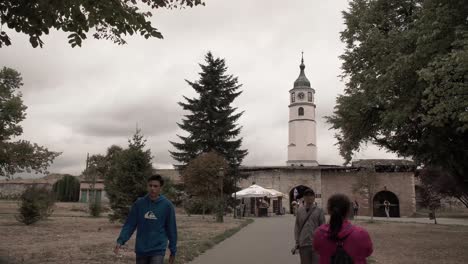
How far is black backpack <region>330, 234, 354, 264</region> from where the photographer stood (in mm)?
3484

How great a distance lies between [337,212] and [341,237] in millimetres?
217

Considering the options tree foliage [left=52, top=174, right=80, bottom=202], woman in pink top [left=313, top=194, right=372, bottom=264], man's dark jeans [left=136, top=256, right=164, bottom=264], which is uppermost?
tree foliage [left=52, top=174, right=80, bottom=202]

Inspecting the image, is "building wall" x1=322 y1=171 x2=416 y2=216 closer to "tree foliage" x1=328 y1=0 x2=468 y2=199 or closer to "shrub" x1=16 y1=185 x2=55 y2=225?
"tree foliage" x1=328 y1=0 x2=468 y2=199

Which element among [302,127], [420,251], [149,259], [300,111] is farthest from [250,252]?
[300,111]

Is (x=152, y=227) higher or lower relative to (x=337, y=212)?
lower

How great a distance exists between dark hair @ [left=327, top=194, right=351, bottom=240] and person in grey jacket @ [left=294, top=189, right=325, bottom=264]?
9.50ft

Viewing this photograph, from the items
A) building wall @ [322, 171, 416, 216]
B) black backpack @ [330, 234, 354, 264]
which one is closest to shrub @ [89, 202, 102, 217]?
building wall @ [322, 171, 416, 216]

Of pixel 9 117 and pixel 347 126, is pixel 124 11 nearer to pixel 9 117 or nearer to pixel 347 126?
pixel 347 126

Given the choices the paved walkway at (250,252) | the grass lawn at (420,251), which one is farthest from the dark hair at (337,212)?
the grass lawn at (420,251)

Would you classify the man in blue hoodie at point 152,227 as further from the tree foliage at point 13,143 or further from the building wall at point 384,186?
the building wall at point 384,186

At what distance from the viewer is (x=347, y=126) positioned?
19.4 m

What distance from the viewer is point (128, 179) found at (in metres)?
19.7

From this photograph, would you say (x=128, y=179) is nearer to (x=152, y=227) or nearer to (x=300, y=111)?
(x=152, y=227)

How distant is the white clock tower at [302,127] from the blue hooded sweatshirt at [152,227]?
2408 inches
